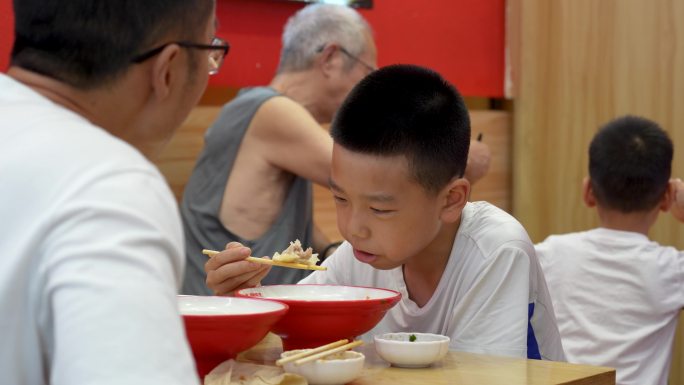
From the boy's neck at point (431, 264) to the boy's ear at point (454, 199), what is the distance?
33 mm

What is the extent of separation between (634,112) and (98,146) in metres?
3.24

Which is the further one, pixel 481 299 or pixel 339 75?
pixel 339 75

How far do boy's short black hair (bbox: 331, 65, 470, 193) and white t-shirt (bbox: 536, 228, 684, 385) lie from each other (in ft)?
3.42

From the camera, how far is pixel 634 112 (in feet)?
12.4

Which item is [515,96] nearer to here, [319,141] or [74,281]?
[319,141]

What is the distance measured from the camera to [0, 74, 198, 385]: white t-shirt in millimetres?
718

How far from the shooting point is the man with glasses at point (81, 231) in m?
0.72

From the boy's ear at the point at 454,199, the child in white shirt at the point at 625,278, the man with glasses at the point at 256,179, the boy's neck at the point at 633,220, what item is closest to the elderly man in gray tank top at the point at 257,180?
the man with glasses at the point at 256,179

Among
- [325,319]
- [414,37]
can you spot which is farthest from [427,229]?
[414,37]

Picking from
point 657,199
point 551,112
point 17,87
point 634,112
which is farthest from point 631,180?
point 17,87

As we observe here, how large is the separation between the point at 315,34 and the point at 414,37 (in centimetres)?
74

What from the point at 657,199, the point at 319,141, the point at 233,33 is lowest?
the point at 657,199

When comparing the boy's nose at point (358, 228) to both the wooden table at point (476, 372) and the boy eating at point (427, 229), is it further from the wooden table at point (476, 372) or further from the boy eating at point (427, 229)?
the wooden table at point (476, 372)

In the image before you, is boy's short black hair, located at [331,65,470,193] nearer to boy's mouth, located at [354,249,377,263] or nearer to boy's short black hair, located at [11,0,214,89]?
boy's mouth, located at [354,249,377,263]
